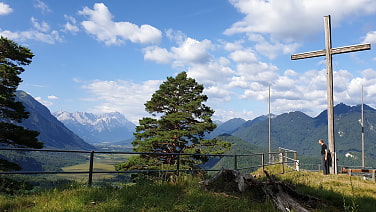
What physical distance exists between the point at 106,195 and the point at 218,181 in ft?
9.17

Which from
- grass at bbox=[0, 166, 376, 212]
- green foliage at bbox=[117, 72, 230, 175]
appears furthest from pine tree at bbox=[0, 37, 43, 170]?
grass at bbox=[0, 166, 376, 212]

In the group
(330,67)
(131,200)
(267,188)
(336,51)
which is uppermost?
(336,51)

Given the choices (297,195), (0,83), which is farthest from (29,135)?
(297,195)

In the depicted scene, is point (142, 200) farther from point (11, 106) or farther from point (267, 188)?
point (11, 106)

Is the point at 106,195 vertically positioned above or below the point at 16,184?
above

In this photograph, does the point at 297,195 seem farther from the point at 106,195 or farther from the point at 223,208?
the point at 106,195

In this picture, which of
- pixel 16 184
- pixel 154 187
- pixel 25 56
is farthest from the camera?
pixel 25 56

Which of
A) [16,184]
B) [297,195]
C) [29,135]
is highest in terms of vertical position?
[29,135]

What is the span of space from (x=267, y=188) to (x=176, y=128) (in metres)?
20.7

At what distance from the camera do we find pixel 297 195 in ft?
20.6

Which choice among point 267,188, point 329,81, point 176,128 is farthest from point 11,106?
point 329,81

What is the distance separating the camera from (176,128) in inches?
1043

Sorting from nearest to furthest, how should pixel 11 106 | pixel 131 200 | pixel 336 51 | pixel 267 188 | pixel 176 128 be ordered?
pixel 131 200, pixel 267 188, pixel 336 51, pixel 11 106, pixel 176 128

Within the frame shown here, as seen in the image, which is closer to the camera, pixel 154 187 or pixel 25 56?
pixel 154 187
